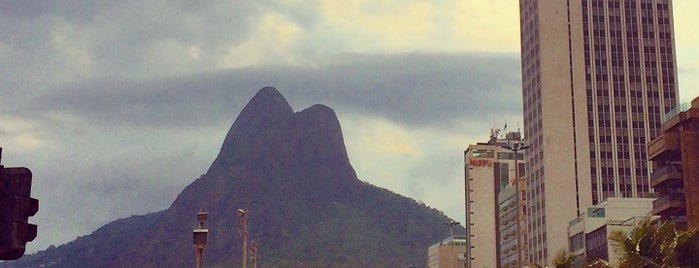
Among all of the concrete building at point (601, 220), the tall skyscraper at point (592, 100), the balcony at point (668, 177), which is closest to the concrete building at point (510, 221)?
the tall skyscraper at point (592, 100)

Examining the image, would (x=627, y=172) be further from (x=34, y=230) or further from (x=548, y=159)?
(x=34, y=230)

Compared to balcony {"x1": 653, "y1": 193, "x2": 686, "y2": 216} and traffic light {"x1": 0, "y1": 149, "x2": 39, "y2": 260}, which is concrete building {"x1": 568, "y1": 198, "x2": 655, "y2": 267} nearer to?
balcony {"x1": 653, "y1": 193, "x2": 686, "y2": 216}

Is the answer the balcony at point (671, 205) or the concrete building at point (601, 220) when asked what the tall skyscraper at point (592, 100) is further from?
the balcony at point (671, 205)

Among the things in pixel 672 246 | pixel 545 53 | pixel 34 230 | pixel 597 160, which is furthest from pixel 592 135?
pixel 34 230

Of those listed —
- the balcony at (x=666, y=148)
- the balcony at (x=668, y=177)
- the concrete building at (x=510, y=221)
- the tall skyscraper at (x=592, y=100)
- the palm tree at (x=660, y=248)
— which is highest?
the tall skyscraper at (x=592, y=100)

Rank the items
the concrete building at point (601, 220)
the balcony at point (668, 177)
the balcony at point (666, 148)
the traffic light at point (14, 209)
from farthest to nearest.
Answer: the concrete building at point (601, 220) → the balcony at point (668, 177) → the balcony at point (666, 148) → the traffic light at point (14, 209)

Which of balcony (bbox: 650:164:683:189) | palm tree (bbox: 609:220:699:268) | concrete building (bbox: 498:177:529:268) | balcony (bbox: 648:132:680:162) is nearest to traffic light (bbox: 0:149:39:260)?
palm tree (bbox: 609:220:699:268)

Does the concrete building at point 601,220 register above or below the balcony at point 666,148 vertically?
below
